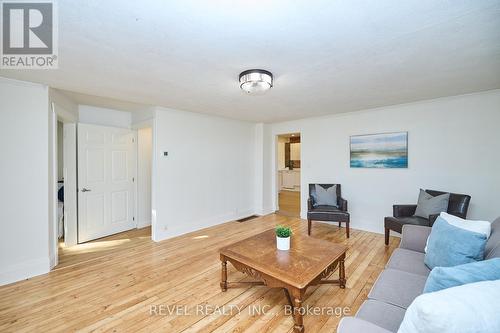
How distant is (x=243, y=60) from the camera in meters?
2.00

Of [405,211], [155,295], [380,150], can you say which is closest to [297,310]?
[155,295]

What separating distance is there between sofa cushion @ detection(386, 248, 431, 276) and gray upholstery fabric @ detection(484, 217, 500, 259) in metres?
0.40

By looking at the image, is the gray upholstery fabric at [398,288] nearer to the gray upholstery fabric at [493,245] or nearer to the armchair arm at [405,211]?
the gray upholstery fabric at [493,245]

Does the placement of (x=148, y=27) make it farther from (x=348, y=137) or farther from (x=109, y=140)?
(x=348, y=137)

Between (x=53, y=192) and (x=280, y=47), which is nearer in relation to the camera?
(x=280, y=47)

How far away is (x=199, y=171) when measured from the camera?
4352 millimetres

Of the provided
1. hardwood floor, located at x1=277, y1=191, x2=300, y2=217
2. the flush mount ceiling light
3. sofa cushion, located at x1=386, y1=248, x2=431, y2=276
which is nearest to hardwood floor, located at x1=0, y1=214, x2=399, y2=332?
sofa cushion, located at x1=386, y1=248, x2=431, y2=276

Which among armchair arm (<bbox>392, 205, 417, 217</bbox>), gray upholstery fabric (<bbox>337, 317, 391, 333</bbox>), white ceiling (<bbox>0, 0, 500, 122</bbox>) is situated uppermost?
white ceiling (<bbox>0, 0, 500, 122</bbox>)

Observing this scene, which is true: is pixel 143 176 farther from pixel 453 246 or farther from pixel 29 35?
pixel 453 246

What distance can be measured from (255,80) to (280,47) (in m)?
0.45

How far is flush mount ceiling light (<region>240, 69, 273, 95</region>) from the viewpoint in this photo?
2.16 m

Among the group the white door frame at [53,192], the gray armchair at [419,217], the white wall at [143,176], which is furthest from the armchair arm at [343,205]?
the white door frame at [53,192]

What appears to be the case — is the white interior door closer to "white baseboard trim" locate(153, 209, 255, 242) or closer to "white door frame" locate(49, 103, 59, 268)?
"white door frame" locate(49, 103, 59, 268)

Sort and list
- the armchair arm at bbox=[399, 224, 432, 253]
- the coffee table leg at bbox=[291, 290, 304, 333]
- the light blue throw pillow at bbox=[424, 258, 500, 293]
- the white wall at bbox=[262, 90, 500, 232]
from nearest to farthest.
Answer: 1. the light blue throw pillow at bbox=[424, 258, 500, 293]
2. the coffee table leg at bbox=[291, 290, 304, 333]
3. the armchair arm at bbox=[399, 224, 432, 253]
4. the white wall at bbox=[262, 90, 500, 232]
